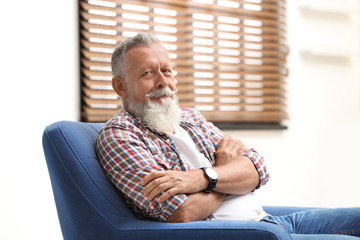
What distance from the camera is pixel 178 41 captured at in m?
2.88

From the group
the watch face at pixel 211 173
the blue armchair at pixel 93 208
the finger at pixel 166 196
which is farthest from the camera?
the watch face at pixel 211 173

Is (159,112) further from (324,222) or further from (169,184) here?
(324,222)

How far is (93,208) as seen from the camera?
1.39m

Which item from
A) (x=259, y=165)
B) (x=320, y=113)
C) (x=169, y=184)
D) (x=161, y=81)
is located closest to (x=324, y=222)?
(x=259, y=165)

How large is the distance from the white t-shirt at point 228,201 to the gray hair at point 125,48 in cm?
32

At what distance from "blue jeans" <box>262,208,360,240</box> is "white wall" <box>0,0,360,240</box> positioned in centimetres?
113

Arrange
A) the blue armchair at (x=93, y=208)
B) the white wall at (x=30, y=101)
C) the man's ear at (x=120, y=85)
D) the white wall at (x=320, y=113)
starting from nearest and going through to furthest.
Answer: the blue armchair at (x=93, y=208) < the man's ear at (x=120, y=85) < the white wall at (x=30, y=101) < the white wall at (x=320, y=113)

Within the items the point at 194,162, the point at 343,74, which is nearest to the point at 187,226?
the point at 194,162

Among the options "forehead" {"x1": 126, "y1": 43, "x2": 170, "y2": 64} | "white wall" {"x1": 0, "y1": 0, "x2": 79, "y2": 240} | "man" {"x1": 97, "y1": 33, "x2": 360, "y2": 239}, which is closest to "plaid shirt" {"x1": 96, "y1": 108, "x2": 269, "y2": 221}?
"man" {"x1": 97, "y1": 33, "x2": 360, "y2": 239}

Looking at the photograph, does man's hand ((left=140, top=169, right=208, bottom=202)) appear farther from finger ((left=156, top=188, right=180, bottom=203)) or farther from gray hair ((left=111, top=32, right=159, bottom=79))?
gray hair ((left=111, top=32, right=159, bottom=79))

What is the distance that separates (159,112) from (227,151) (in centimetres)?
30

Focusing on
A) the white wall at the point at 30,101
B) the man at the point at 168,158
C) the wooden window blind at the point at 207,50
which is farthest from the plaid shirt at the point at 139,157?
the wooden window blind at the point at 207,50

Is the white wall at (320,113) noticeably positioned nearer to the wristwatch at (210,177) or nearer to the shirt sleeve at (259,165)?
the shirt sleeve at (259,165)

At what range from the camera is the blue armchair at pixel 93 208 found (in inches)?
49.9
